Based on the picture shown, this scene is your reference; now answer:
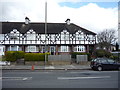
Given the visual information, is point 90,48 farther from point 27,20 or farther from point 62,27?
point 27,20

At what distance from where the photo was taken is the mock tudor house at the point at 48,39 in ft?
135

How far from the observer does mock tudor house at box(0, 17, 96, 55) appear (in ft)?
135

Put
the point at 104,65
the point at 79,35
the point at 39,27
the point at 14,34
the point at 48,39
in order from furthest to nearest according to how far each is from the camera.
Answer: the point at 39,27
the point at 79,35
the point at 48,39
the point at 14,34
the point at 104,65

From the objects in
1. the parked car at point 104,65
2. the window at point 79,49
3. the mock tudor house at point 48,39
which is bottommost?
the parked car at point 104,65

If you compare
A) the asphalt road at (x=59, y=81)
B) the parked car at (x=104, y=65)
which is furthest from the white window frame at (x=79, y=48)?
the asphalt road at (x=59, y=81)

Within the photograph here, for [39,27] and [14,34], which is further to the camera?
[39,27]

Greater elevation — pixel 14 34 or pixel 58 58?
pixel 14 34

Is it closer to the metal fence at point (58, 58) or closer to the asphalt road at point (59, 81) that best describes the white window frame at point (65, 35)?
the metal fence at point (58, 58)

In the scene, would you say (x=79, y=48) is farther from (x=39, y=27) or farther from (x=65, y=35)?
(x=39, y=27)

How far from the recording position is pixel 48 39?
41.8 meters

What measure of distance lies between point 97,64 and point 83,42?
871 inches

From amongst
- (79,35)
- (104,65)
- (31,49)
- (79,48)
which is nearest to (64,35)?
(79,35)

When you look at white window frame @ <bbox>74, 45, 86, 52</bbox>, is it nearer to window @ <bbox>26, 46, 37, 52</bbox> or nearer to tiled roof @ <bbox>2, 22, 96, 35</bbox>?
tiled roof @ <bbox>2, 22, 96, 35</bbox>

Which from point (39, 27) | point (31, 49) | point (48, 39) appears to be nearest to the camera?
point (31, 49)
